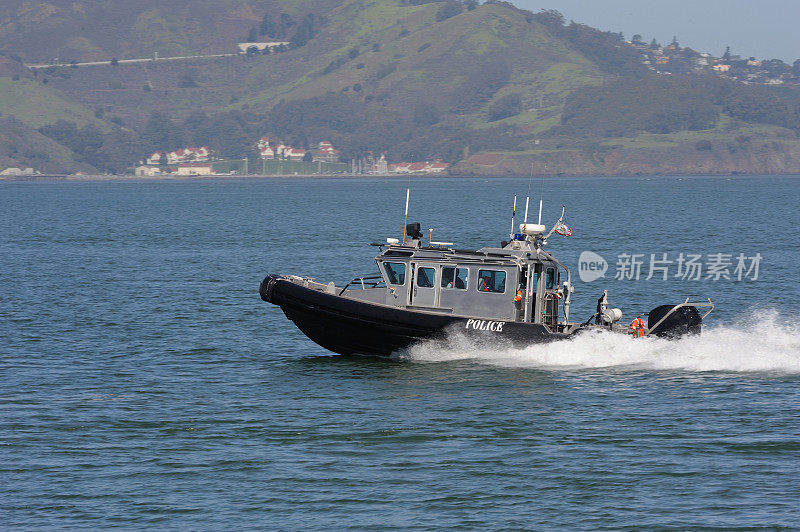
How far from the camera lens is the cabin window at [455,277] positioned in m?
26.6

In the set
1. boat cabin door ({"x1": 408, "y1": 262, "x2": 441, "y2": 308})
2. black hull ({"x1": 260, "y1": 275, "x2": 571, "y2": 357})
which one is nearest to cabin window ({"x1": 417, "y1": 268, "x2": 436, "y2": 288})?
boat cabin door ({"x1": 408, "y1": 262, "x2": 441, "y2": 308})

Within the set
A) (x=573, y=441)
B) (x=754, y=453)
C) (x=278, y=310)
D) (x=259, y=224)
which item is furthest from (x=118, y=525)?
(x=259, y=224)

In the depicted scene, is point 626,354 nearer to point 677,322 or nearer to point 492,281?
point 677,322

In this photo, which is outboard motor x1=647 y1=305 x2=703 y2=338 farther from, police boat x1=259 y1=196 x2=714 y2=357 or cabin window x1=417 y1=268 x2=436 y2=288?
cabin window x1=417 y1=268 x2=436 y2=288

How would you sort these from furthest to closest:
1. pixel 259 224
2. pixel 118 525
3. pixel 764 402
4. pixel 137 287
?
pixel 259 224
pixel 137 287
pixel 764 402
pixel 118 525

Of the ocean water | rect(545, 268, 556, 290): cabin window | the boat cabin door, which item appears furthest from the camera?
the boat cabin door

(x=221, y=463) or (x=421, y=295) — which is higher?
(x=421, y=295)

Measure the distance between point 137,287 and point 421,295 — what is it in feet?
82.3

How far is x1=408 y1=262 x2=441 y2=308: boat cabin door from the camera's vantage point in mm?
26797

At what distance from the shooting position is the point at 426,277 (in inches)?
1058

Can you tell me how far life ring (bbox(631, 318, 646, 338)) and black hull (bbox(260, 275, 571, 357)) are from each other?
166 centimetres

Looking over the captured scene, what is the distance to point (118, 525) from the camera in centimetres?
1677

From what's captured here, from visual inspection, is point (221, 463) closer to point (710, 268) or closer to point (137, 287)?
point (137, 287)

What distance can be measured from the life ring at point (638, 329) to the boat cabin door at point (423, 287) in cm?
488
